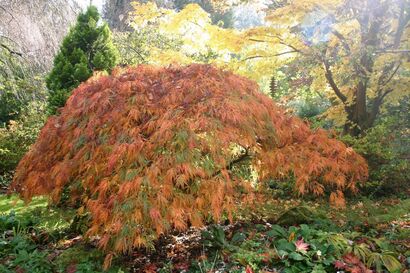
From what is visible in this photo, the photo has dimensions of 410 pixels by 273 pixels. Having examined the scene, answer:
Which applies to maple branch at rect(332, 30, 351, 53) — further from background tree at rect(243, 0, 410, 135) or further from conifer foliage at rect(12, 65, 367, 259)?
conifer foliage at rect(12, 65, 367, 259)

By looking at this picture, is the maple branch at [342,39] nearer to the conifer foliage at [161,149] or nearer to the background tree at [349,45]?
the background tree at [349,45]

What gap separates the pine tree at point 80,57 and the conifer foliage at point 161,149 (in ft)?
13.3

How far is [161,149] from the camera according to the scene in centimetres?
297

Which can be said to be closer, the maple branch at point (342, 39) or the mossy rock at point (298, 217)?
the mossy rock at point (298, 217)

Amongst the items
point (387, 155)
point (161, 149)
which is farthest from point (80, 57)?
point (387, 155)

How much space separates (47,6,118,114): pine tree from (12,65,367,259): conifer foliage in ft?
13.3

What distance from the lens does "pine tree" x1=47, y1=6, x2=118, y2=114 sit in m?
7.73

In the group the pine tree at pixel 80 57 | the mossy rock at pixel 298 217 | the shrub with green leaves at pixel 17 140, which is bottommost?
the mossy rock at pixel 298 217

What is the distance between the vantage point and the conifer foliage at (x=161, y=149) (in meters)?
2.80

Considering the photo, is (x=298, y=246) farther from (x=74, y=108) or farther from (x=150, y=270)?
(x=74, y=108)

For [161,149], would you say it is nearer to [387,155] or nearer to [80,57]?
[387,155]

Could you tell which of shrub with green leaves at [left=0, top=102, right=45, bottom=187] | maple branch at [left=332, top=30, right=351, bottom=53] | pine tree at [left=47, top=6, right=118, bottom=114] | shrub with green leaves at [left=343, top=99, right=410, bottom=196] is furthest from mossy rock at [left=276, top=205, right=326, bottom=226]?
shrub with green leaves at [left=0, top=102, right=45, bottom=187]

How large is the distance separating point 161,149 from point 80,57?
18.8 feet

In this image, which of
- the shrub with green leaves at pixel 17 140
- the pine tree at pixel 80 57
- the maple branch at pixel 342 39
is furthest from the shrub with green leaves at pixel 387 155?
the shrub with green leaves at pixel 17 140
